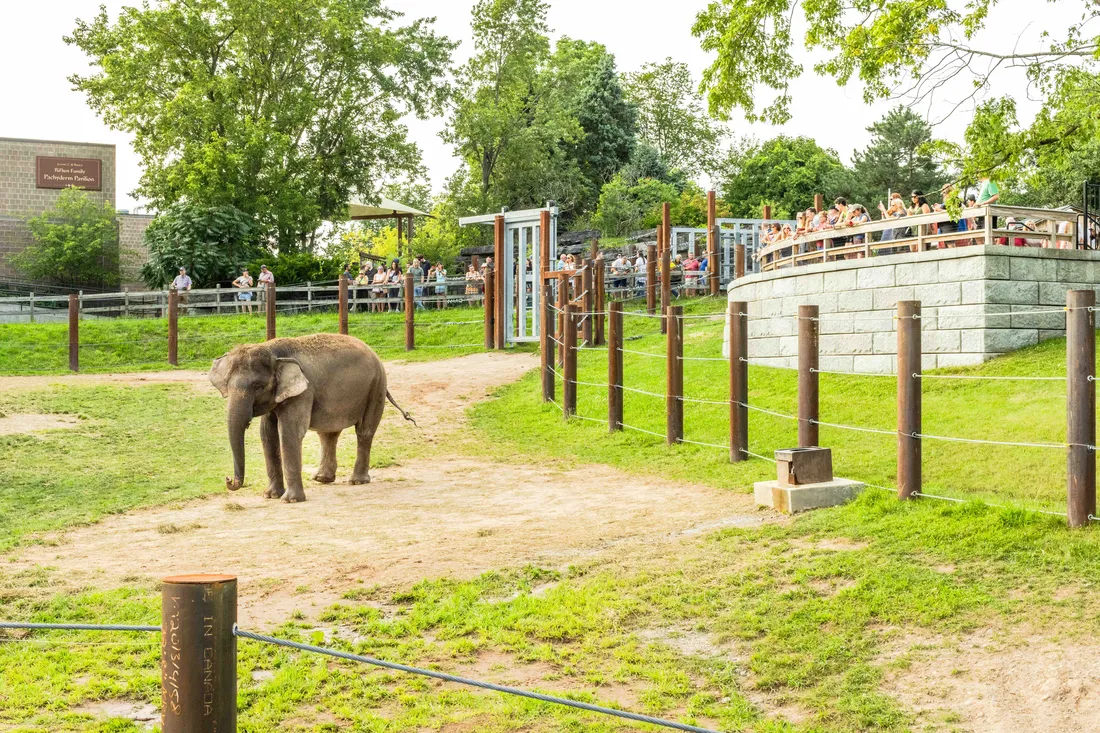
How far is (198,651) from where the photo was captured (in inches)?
134

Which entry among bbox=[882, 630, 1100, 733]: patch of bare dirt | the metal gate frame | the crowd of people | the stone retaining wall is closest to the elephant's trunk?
bbox=[882, 630, 1100, 733]: patch of bare dirt

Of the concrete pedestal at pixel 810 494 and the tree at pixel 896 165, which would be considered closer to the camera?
the concrete pedestal at pixel 810 494

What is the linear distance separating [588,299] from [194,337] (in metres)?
8.29

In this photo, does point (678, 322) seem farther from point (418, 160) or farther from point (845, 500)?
point (418, 160)

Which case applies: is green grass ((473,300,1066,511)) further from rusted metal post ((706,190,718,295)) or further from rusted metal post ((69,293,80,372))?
rusted metal post ((69,293,80,372))

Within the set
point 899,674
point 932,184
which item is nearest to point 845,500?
point 899,674

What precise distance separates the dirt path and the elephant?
0.31 metres

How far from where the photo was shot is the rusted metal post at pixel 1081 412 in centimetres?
636

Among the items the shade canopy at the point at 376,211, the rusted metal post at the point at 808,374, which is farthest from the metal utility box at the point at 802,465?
the shade canopy at the point at 376,211

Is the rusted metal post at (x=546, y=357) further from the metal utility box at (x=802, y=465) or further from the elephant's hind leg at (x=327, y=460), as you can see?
the metal utility box at (x=802, y=465)

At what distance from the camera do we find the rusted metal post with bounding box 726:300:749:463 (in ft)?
32.6

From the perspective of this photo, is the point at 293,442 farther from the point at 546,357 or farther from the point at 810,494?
the point at 546,357

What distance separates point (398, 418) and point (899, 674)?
10.6 m

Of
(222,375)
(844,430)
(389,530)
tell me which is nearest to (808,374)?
(844,430)
